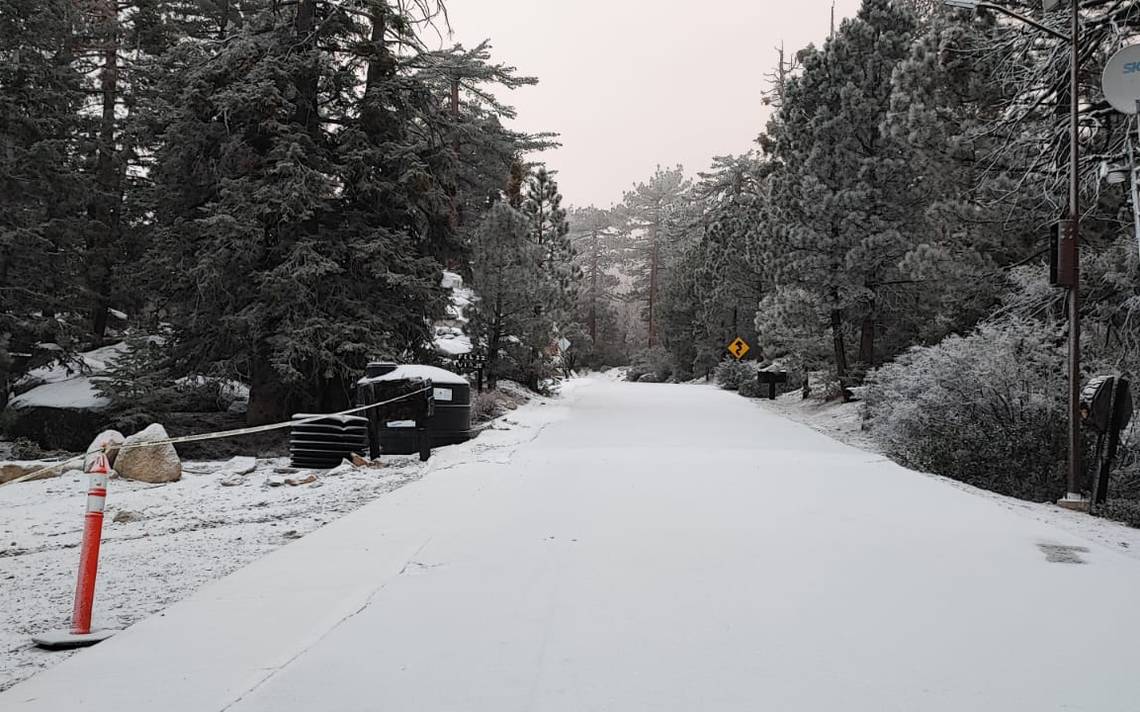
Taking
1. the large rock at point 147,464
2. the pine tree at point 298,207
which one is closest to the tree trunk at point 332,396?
the pine tree at point 298,207

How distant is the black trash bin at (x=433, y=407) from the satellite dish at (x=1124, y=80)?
9007 mm

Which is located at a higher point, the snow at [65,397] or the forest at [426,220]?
the forest at [426,220]

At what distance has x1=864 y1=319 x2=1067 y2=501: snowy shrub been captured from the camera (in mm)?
10711

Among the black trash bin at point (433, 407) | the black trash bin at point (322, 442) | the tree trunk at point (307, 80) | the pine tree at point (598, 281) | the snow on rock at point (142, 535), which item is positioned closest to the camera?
the snow on rock at point (142, 535)

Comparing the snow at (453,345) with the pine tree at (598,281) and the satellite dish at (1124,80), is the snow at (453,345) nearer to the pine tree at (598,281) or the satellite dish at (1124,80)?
the satellite dish at (1124,80)

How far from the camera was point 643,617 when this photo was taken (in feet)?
13.6

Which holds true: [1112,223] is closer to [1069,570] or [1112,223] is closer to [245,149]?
[1069,570]

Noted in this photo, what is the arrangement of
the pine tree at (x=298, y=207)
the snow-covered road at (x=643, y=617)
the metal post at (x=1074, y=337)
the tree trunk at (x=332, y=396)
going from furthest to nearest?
the tree trunk at (x=332, y=396)
the pine tree at (x=298, y=207)
the metal post at (x=1074, y=337)
the snow-covered road at (x=643, y=617)

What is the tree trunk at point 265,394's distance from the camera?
15312 mm

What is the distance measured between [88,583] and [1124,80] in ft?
33.9

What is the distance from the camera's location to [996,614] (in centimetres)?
430

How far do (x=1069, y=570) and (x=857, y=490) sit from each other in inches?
118

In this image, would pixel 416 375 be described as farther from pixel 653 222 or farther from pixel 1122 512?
pixel 653 222

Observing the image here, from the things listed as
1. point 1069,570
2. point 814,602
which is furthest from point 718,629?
point 1069,570
